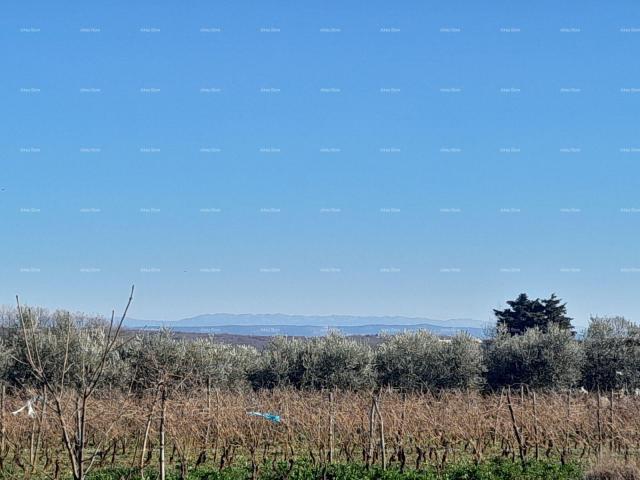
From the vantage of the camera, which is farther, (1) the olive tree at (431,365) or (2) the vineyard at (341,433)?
(1) the olive tree at (431,365)

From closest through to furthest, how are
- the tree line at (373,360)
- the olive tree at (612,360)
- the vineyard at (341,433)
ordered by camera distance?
the vineyard at (341,433), the tree line at (373,360), the olive tree at (612,360)

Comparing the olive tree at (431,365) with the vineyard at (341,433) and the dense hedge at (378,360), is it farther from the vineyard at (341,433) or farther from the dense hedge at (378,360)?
the vineyard at (341,433)

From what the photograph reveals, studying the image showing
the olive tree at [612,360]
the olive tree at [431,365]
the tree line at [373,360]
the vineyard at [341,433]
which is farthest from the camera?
the olive tree at [612,360]

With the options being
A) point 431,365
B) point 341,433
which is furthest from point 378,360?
point 341,433

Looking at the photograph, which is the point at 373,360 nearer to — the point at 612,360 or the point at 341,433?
the point at 612,360

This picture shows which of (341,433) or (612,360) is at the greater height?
(612,360)

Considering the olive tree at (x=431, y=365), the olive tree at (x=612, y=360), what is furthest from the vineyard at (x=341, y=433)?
the olive tree at (x=612, y=360)

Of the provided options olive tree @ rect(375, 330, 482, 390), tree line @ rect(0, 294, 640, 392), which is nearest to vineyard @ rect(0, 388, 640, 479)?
tree line @ rect(0, 294, 640, 392)

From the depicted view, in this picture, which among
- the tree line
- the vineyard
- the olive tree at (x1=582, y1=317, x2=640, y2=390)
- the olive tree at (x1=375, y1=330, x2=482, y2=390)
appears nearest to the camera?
the vineyard

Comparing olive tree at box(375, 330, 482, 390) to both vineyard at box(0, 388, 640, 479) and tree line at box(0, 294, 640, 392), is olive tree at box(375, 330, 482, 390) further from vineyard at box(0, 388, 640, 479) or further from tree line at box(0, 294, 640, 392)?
vineyard at box(0, 388, 640, 479)

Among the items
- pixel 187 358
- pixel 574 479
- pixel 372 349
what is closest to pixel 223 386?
pixel 187 358

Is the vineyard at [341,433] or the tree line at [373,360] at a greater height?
the tree line at [373,360]

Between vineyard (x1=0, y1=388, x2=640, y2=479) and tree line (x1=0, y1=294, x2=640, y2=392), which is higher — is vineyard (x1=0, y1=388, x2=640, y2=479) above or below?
below

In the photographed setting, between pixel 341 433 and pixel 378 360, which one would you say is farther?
pixel 378 360
